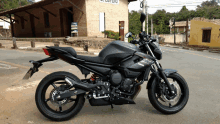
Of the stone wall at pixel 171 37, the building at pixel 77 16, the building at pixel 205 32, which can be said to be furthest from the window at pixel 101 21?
the stone wall at pixel 171 37

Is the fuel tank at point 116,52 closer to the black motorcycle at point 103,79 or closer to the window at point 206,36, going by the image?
the black motorcycle at point 103,79

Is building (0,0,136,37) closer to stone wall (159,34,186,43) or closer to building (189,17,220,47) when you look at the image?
building (189,17,220,47)

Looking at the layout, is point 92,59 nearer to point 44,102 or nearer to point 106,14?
point 44,102

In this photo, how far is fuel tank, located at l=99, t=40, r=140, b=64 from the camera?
276cm

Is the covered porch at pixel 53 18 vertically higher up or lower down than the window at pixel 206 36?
higher up

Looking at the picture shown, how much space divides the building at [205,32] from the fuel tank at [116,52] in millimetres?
22793

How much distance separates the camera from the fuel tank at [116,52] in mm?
2764

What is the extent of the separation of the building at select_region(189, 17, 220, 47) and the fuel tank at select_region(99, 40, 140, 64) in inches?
897

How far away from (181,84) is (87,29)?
13376mm

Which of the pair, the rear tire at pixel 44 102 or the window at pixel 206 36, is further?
the window at pixel 206 36

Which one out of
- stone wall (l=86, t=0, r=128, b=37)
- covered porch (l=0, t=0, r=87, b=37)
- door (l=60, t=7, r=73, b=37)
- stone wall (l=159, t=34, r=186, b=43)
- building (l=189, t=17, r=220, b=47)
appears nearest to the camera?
stone wall (l=86, t=0, r=128, b=37)

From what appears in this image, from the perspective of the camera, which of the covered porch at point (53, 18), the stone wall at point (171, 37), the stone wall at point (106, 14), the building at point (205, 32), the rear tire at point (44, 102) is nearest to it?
the rear tire at point (44, 102)

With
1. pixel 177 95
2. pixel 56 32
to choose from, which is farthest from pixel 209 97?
pixel 56 32

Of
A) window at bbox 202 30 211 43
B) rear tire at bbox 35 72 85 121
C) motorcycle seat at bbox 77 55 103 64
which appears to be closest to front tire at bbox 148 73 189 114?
motorcycle seat at bbox 77 55 103 64
